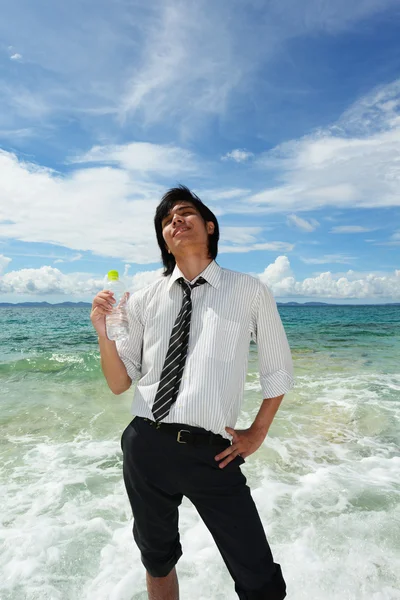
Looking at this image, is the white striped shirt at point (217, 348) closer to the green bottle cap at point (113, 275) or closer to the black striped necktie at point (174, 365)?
the black striped necktie at point (174, 365)

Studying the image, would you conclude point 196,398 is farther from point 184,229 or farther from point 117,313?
point 184,229

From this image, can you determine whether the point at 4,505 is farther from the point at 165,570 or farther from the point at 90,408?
the point at 90,408

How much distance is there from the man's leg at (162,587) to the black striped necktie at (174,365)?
1.18 meters

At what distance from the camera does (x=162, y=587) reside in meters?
2.70

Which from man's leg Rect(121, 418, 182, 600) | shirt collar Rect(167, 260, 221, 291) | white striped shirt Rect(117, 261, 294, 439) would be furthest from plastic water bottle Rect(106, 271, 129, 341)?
man's leg Rect(121, 418, 182, 600)

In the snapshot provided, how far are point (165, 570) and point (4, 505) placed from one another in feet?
10.5

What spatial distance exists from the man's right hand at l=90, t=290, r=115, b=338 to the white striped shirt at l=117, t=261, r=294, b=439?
0.28 meters

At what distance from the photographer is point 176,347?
2453 mm

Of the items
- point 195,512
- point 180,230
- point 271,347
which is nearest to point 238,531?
point 271,347

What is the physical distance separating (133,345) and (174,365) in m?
0.45

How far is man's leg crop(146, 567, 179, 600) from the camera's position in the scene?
2691 millimetres

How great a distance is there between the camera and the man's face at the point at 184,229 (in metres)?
2.67

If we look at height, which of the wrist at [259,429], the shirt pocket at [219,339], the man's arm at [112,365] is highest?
the shirt pocket at [219,339]

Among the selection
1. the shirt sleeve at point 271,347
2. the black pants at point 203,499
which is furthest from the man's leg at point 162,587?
the shirt sleeve at point 271,347
